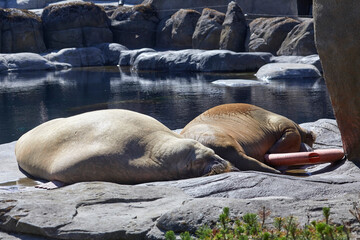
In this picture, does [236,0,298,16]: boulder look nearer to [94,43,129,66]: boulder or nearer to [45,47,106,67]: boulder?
[94,43,129,66]: boulder

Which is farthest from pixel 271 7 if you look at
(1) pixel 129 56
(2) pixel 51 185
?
(2) pixel 51 185

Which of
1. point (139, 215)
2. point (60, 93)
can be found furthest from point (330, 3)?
point (60, 93)

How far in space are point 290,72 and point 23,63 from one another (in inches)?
483

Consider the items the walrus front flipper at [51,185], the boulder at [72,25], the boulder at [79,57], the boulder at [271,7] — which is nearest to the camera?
the walrus front flipper at [51,185]

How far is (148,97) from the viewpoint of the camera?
14289 millimetres

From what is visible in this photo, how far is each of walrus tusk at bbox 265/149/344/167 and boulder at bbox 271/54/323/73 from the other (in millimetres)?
13804

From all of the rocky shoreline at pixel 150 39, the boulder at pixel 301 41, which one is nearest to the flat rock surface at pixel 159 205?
the rocky shoreline at pixel 150 39

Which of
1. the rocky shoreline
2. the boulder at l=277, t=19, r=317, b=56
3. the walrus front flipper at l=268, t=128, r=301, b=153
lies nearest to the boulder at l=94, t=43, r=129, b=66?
the rocky shoreline

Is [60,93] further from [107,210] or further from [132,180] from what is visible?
[107,210]

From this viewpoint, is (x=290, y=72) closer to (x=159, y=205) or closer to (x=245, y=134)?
(x=245, y=134)

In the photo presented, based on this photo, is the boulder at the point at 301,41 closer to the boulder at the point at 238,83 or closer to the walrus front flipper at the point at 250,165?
the boulder at the point at 238,83

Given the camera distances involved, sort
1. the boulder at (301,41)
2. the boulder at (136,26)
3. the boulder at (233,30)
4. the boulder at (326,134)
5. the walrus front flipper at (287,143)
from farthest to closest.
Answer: the boulder at (136,26) → the boulder at (233,30) → the boulder at (301,41) → the boulder at (326,134) → the walrus front flipper at (287,143)

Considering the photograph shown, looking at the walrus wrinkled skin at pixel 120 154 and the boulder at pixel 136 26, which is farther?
the boulder at pixel 136 26

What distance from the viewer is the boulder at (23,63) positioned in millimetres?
23859
